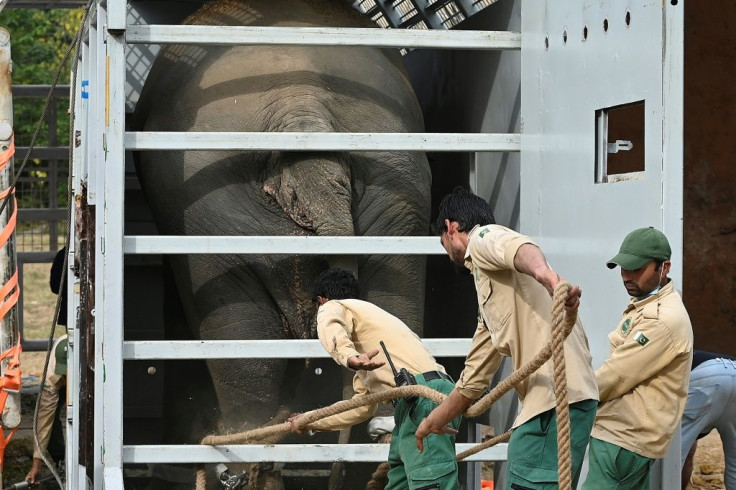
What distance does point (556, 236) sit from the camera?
5645 mm

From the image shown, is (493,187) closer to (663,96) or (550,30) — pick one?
(550,30)

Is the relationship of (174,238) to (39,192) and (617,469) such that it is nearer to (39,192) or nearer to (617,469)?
(617,469)

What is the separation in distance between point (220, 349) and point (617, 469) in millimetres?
2014

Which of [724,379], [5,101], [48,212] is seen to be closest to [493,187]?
[724,379]

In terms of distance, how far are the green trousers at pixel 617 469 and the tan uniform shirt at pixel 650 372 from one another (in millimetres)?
31

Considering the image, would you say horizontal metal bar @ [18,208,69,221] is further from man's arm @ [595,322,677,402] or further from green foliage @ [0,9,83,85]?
green foliage @ [0,9,83,85]

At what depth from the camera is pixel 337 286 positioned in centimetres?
568

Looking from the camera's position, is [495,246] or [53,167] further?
[53,167]

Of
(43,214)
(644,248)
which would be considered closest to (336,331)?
(644,248)

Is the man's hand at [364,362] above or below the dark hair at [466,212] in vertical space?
below

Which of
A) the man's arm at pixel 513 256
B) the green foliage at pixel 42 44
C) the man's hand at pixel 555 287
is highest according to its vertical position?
the green foliage at pixel 42 44

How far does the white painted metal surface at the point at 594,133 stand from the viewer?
460cm

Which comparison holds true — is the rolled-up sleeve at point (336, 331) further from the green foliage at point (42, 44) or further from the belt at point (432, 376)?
the green foliage at point (42, 44)

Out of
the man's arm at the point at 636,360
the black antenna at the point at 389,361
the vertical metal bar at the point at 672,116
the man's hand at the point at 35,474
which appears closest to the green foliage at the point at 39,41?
the man's hand at the point at 35,474
